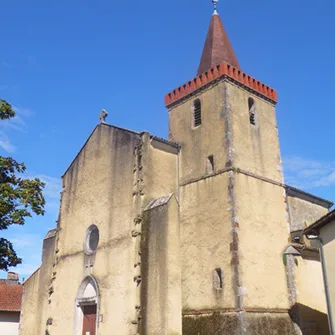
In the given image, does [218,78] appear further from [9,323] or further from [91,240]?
[9,323]

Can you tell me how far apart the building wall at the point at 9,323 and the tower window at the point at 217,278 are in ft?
57.2

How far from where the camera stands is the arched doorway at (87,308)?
58.3 feet

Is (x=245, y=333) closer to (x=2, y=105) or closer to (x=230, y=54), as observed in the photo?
(x=2, y=105)

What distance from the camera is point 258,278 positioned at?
51.1 ft

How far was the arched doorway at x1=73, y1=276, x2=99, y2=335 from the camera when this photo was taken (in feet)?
58.3

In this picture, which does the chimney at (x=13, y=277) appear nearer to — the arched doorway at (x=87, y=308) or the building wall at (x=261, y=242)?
the arched doorway at (x=87, y=308)

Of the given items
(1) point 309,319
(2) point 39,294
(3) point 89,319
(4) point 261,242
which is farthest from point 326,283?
(2) point 39,294

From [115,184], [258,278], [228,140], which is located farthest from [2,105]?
[258,278]

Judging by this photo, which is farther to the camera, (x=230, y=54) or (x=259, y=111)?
(x=230, y=54)

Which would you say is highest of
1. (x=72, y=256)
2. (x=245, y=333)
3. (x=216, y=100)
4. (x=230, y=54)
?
(x=230, y=54)

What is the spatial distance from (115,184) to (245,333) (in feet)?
27.0

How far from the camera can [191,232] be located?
56.7 feet

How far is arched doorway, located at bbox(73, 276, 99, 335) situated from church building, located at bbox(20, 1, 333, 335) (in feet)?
0.15

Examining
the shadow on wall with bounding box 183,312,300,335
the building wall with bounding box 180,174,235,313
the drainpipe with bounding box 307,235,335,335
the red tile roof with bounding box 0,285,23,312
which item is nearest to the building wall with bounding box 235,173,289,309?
the shadow on wall with bounding box 183,312,300,335
